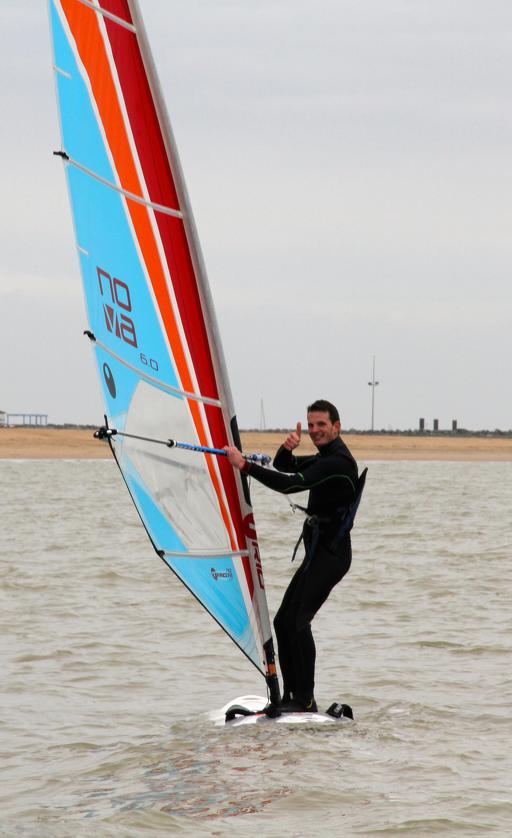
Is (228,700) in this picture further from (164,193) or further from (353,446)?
(353,446)

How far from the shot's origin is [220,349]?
21.9ft

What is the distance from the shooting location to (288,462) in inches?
278

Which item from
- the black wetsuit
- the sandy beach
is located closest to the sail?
the black wetsuit

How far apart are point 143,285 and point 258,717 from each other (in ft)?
8.76

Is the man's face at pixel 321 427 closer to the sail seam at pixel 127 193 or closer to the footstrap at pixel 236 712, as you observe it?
the sail seam at pixel 127 193

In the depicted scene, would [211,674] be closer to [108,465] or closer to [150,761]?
[150,761]

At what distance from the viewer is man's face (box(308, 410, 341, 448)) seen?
701cm

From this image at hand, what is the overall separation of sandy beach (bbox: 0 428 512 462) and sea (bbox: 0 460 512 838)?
1582 inches

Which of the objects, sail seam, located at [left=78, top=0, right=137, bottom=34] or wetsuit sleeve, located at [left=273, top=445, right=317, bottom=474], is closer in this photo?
sail seam, located at [left=78, top=0, right=137, bottom=34]

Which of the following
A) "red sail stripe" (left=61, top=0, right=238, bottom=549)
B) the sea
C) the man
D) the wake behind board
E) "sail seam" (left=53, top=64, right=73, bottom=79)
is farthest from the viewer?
the wake behind board

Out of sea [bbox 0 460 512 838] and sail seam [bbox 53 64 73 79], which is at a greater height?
sail seam [bbox 53 64 73 79]

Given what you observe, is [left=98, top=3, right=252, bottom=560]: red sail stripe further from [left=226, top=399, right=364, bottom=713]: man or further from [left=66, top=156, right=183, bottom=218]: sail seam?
[left=226, top=399, right=364, bottom=713]: man

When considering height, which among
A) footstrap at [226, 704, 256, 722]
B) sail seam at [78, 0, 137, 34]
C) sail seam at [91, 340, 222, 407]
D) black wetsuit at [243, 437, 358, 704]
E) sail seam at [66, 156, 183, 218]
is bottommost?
footstrap at [226, 704, 256, 722]

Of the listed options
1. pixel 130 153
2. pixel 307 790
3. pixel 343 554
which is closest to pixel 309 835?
pixel 307 790
